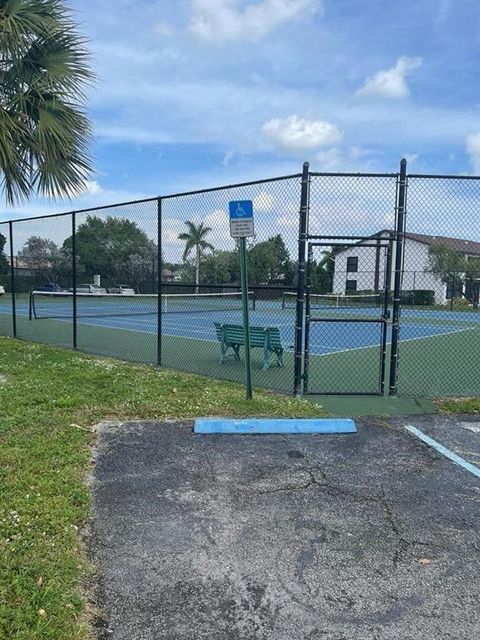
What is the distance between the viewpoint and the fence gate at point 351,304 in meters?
6.38

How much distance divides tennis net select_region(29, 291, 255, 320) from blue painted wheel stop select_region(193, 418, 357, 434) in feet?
11.8

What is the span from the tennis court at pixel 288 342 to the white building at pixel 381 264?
0.75 metres

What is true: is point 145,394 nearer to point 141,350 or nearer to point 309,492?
point 309,492

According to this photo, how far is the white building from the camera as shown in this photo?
6695 millimetres

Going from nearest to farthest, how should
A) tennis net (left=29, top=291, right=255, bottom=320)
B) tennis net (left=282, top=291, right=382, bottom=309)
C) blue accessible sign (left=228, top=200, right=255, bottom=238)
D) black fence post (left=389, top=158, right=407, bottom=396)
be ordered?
blue accessible sign (left=228, top=200, right=255, bottom=238), black fence post (left=389, top=158, right=407, bottom=396), tennis net (left=282, top=291, right=382, bottom=309), tennis net (left=29, top=291, right=255, bottom=320)

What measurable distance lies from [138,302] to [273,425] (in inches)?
382

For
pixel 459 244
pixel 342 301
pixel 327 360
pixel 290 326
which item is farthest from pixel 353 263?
pixel 290 326

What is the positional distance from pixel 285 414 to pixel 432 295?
5346 mm

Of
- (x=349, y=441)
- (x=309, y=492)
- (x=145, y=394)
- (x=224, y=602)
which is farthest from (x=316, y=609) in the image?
(x=145, y=394)

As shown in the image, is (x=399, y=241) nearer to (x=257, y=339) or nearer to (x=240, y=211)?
(x=240, y=211)

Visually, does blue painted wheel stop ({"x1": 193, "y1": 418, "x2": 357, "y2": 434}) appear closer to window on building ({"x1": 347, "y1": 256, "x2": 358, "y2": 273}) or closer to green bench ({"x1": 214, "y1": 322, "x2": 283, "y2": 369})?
window on building ({"x1": 347, "y1": 256, "x2": 358, "y2": 273})

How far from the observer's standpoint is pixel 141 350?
1142 cm

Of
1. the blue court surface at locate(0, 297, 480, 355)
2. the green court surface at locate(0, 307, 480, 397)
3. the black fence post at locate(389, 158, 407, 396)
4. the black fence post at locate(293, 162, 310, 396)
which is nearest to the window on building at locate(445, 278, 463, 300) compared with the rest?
the green court surface at locate(0, 307, 480, 397)

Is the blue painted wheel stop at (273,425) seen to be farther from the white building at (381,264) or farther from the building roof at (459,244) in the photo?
the building roof at (459,244)
